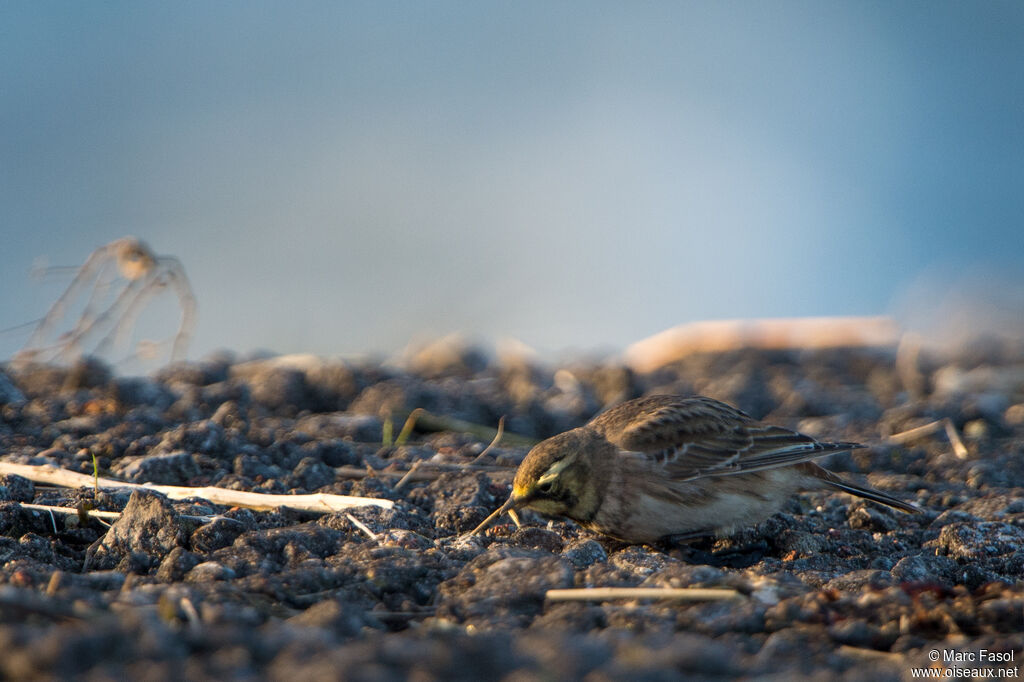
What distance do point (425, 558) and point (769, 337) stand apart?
9030 millimetres

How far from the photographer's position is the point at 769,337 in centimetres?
1254

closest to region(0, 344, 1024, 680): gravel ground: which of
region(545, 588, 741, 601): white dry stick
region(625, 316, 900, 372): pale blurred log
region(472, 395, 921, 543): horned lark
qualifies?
region(545, 588, 741, 601): white dry stick

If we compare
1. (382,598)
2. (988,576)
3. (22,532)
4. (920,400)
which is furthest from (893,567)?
(920,400)

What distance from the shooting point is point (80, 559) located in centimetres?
448

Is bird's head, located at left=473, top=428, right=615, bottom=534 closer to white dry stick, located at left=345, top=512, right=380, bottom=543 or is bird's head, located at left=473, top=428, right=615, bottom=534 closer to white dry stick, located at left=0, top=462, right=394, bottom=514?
white dry stick, located at left=345, top=512, right=380, bottom=543

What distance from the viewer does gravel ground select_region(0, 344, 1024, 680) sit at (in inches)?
105

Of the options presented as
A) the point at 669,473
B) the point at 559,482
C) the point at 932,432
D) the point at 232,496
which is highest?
the point at 232,496

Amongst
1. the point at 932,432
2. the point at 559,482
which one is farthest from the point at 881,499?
the point at 932,432

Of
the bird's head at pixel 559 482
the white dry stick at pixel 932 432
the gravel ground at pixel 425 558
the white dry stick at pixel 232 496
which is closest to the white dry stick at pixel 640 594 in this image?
the gravel ground at pixel 425 558

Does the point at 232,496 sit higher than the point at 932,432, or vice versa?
the point at 232,496

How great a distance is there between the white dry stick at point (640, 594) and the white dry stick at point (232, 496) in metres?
1.54

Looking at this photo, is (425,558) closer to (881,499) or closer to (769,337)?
(881,499)

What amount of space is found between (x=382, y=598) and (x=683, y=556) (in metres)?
1.87

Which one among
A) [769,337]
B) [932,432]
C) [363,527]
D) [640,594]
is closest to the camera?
[640,594]
